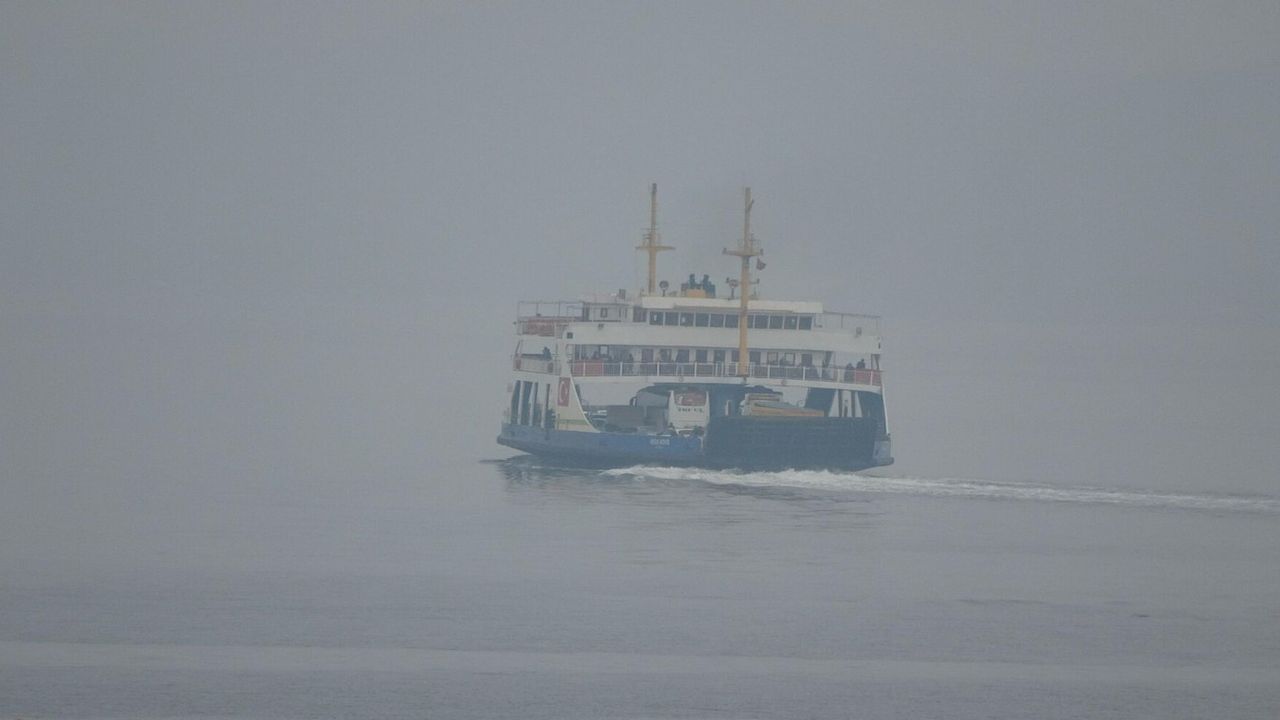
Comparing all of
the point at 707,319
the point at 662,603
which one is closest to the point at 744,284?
the point at 707,319

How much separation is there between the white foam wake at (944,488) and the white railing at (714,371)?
3.47 meters

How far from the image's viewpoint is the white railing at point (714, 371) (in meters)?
62.8

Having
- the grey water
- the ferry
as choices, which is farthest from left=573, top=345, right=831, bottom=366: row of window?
the grey water

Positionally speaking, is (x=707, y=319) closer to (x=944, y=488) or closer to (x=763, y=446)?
(x=763, y=446)

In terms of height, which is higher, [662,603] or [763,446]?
[763,446]

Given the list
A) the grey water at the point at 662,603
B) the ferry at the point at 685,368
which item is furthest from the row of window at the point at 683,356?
the grey water at the point at 662,603

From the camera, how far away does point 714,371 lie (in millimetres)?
63094

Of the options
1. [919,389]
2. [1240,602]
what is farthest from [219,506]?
[919,389]

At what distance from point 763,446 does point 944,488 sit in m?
5.87

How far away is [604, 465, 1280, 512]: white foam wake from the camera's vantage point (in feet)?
177

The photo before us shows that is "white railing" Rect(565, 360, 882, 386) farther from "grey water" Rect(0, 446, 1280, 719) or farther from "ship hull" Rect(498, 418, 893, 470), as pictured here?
"grey water" Rect(0, 446, 1280, 719)

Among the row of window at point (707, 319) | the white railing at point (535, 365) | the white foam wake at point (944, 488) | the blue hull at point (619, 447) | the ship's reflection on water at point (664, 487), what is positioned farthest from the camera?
the white railing at point (535, 365)

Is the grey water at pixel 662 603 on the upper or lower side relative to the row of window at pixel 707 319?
lower

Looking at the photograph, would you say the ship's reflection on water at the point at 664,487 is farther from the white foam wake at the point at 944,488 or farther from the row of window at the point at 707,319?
the row of window at the point at 707,319
